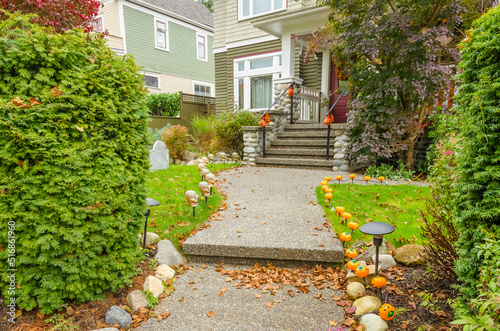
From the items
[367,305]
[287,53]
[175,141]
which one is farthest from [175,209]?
[287,53]

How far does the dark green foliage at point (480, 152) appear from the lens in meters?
1.58

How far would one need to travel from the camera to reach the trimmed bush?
8453 millimetres

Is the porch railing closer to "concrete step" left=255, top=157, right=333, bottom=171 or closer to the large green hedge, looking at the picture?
"concrete step" left=255, top=157, right=333, bottom=171

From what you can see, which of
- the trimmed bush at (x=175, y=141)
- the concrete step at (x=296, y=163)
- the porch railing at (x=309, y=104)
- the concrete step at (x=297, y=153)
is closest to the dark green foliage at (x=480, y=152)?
the concrete step at (x=296, y=163)

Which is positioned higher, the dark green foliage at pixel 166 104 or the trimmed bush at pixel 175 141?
the dark green foliage at pixel 166 104

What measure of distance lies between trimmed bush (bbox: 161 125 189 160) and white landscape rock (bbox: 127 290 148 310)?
6.49 metres

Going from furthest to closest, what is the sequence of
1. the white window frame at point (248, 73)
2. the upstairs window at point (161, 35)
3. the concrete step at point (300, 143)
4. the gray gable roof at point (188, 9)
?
the gray gable roof at point (188, 9) → the upstairs window at point (161, 35) → the white window frame at point (248, 73) → the concrete step at point (300, 143)

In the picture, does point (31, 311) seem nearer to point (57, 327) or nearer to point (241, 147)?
point (57, 327)

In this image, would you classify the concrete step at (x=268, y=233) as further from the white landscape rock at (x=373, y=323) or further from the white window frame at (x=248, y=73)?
the white window frame at (x=248, y=73)

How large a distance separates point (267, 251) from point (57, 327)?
1.90m

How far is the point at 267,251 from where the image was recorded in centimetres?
302

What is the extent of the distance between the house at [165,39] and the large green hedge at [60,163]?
12.0m

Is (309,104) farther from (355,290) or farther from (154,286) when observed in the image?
(154,286)

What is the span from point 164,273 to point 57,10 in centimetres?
378
